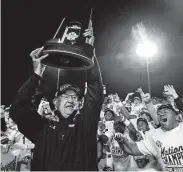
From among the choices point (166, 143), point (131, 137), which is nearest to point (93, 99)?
point (166, 143)

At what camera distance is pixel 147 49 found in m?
2.05

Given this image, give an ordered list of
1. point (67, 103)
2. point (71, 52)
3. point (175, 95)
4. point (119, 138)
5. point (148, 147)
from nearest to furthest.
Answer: point (71, 52) < point (67, 103) < point (148, 147) < point (175, 95) < point (119, 138)

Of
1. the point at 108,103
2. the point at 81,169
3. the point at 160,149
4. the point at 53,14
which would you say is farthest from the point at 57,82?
the point at 81,169

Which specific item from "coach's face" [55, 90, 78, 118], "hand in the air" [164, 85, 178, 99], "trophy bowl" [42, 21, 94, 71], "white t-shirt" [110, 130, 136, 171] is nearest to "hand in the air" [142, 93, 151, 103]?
"hand in the air" [164, 85, 178, 99]

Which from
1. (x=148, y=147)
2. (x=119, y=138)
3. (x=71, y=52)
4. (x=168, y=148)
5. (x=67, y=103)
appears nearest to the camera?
(x=71, y=52)

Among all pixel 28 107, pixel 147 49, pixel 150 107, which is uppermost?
pixel 147 49

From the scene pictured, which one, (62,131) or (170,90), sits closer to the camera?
(62,131)

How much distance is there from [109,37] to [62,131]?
1224 mm

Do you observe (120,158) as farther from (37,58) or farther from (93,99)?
(37,58)

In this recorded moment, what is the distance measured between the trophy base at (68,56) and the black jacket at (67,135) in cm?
7

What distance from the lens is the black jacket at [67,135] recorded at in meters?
1.09

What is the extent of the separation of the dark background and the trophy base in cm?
85

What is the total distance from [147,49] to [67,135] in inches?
47.9

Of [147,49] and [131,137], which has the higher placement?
[147,49]
